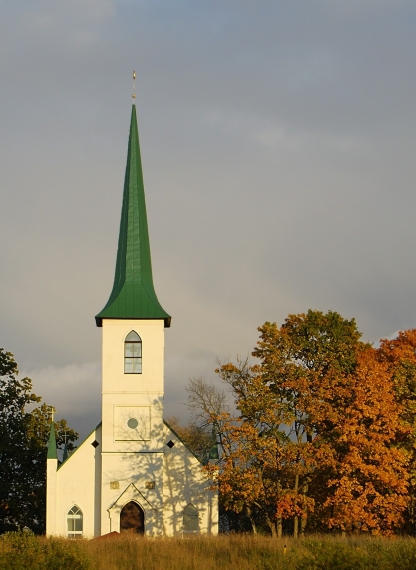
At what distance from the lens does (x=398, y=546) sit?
22734 mm

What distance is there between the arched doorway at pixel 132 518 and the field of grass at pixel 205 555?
8.83m

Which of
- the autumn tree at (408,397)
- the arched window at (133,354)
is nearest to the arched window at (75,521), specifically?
the arched window at (133,354)

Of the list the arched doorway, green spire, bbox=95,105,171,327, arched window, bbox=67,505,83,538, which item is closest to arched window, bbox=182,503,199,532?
the arched doorway

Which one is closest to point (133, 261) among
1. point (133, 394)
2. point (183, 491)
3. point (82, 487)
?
point (133, 394)

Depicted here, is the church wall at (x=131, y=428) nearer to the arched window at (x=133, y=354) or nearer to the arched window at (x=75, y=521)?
the arched window at (x=133, y=354)

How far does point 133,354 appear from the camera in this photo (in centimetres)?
3884

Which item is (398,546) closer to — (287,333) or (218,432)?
(218,432)

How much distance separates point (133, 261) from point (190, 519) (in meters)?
10.8

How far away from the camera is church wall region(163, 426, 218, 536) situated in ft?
125

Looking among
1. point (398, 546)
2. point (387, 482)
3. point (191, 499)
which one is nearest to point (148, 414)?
point (191, 499)

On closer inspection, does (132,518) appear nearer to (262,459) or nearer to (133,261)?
(262,459)

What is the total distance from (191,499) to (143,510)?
2.08 m

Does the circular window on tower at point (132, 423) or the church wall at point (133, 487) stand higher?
the circular window on tower at point (132, 423)

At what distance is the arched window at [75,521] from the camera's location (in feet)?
123
